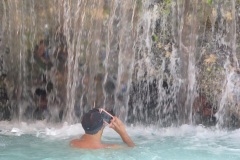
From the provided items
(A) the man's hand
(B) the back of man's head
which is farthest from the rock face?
(B) the back of man's head

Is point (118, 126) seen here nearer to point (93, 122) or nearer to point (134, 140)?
point (93, 122)

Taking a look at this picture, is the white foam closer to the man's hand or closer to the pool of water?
the pool of water

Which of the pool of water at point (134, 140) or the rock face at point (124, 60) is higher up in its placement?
the rock face at point (124, 60)

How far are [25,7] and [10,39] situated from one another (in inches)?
Answer: 22.6

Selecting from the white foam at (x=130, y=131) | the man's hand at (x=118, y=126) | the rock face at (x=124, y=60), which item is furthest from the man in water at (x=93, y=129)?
the rock face at (x=124, y=60)

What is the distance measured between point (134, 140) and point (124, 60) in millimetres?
1841

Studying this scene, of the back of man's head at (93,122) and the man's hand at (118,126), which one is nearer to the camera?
the back of man's head at (93,122)

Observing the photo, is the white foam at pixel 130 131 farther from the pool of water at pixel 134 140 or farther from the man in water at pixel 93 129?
the man in water at pixel 93 129

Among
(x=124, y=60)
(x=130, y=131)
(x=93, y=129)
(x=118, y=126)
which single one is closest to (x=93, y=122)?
(x=93, y=129)

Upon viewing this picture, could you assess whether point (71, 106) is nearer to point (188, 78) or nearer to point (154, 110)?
point (154, 110)

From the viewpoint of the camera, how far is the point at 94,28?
8.92 meters

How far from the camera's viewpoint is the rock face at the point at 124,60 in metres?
8.66

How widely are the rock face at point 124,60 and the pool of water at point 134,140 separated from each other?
433 millimetres

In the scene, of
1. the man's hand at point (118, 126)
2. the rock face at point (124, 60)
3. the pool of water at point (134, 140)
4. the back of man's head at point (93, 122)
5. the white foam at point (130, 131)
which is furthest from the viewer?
the rock face at point (124, 60)
